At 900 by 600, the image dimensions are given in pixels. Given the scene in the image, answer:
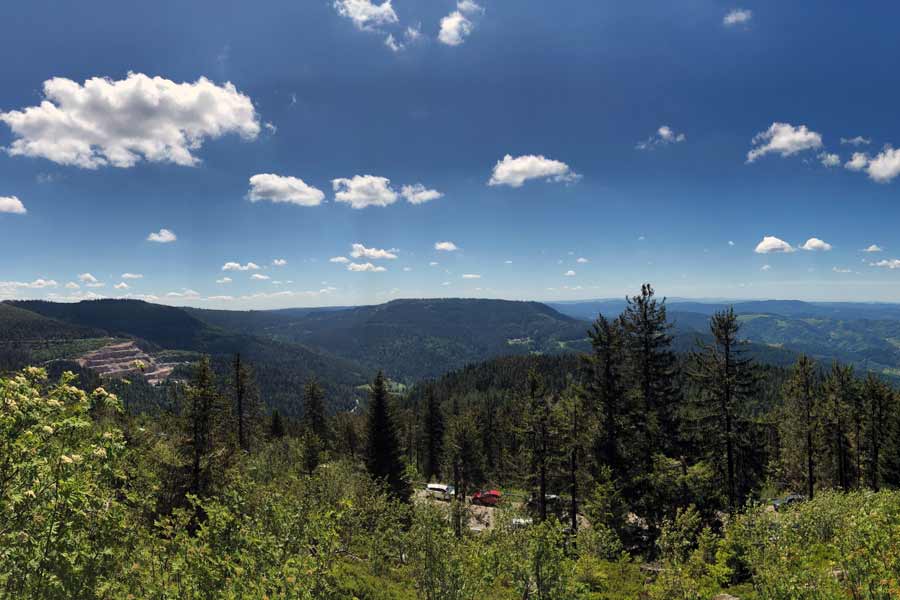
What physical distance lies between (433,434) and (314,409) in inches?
745

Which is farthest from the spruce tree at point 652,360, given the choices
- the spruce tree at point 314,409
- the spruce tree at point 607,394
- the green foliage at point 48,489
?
the spruce tree at point 314,409

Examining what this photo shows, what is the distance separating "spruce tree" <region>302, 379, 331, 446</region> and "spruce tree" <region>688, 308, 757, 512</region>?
159ft

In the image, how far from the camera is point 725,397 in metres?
26.4

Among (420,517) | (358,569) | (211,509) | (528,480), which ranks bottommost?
(528,480)

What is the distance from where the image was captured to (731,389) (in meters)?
26.2

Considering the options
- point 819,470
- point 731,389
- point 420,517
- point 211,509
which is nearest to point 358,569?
point 420,517

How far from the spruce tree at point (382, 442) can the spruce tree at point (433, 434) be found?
89.4ft

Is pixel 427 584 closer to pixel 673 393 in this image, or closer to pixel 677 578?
pixel 677 578

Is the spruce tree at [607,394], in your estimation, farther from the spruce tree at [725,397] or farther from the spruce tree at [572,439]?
the spruce tree at [725,397]

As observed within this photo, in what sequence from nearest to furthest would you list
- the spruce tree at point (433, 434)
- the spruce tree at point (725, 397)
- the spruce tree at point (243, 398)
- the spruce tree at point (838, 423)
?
the spruce tree at point (725, 397), the spruce tree at point (838, 423), the spruce tree at point (243, 398), the spruce tree at point (433, 434)

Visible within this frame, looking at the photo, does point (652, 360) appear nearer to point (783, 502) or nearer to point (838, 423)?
point (783, 502)

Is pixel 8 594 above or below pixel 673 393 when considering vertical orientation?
above

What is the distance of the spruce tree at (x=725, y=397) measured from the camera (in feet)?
85.9

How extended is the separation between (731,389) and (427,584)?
76.1 feet
